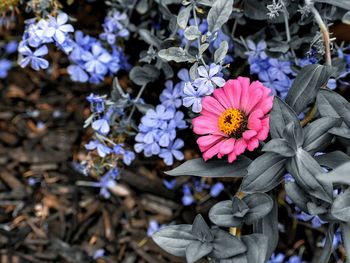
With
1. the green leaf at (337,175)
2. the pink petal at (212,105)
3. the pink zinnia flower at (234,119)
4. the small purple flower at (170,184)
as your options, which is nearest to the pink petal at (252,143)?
the pink zinnia flower at (234,119)

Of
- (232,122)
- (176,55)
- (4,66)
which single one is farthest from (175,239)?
(4,66)

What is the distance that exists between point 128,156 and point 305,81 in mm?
517

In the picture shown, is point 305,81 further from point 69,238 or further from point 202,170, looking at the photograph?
point 69,238

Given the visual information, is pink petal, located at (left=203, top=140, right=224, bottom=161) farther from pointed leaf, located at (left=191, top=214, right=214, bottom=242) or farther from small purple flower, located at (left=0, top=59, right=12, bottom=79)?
small purple flower, located at (left=0, top=59, right=12, bottom=79)

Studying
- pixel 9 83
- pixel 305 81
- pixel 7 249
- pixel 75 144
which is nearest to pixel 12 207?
pixel 7 249

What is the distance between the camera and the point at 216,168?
132cm

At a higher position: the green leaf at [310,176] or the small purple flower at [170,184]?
the green leaf at [310,176]

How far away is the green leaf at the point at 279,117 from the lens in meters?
1.25

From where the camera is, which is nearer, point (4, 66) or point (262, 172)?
point (262, 172)

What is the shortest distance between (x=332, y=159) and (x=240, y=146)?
195 mm

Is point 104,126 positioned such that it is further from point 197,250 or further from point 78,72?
point 197,250

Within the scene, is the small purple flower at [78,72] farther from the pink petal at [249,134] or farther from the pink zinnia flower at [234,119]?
the pink petal at [249,134]

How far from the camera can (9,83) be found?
7.19 ft

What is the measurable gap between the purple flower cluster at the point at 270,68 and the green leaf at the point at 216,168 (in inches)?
12.4
